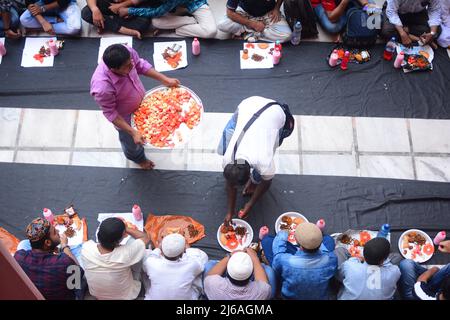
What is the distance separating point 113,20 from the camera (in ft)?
16.9

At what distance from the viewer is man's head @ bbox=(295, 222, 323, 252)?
3.19 m

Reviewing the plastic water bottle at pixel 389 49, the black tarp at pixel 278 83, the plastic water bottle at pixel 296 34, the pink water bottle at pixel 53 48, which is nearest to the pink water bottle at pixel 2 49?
the black tarp at pixel 278 83

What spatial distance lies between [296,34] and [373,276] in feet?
9.65

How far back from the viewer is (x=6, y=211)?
166 inches

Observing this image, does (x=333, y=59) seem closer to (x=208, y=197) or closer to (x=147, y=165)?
(x=208, y=197)

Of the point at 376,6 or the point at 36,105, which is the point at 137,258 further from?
the point at 376,6

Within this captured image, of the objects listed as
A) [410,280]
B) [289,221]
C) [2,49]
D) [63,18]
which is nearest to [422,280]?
[410,280]

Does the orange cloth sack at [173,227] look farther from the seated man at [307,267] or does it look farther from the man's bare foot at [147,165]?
the seated man at [307,267]

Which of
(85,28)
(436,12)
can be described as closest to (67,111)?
(85,28)

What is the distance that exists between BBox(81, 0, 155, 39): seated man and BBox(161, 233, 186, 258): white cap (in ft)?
9.22

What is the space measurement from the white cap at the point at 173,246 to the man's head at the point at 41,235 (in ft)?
2.78

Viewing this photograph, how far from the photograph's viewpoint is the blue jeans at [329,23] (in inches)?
204
